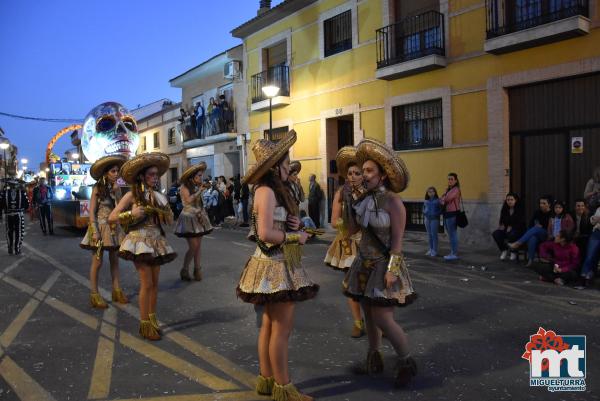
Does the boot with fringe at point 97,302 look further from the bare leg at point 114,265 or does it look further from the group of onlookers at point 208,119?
the group of onlookers at point 208,119

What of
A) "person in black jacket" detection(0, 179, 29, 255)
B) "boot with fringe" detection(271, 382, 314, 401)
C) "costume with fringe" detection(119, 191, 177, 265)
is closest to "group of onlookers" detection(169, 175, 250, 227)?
"person in black jacket" detection(0, 179, 29, 255)

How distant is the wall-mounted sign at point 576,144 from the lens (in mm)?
10844

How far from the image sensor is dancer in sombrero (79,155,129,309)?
6.60 m

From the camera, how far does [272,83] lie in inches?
760

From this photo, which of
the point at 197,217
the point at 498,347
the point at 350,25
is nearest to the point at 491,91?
the point at 350,25

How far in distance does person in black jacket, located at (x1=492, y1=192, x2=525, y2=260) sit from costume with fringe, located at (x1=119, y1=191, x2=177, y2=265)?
6.75 m

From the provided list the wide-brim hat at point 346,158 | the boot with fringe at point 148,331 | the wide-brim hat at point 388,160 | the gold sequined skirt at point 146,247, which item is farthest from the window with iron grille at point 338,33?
the wide-brim hat at point 388,160

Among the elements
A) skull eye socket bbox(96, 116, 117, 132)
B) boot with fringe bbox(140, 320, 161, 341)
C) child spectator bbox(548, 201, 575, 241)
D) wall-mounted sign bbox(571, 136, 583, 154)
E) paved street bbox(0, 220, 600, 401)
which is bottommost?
paved street bbox(0, 220, 600, 401)

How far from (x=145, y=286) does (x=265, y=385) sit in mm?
2008

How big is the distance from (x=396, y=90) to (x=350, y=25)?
125 inches

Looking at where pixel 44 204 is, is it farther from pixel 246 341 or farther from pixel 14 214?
pixel 246 341

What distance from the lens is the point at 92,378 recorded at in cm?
430

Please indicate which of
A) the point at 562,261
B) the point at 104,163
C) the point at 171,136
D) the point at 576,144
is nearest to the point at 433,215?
the point at 562,261

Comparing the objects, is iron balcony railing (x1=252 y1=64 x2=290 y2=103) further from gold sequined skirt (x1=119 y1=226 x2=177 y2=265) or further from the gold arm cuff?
the gold arm cuff
